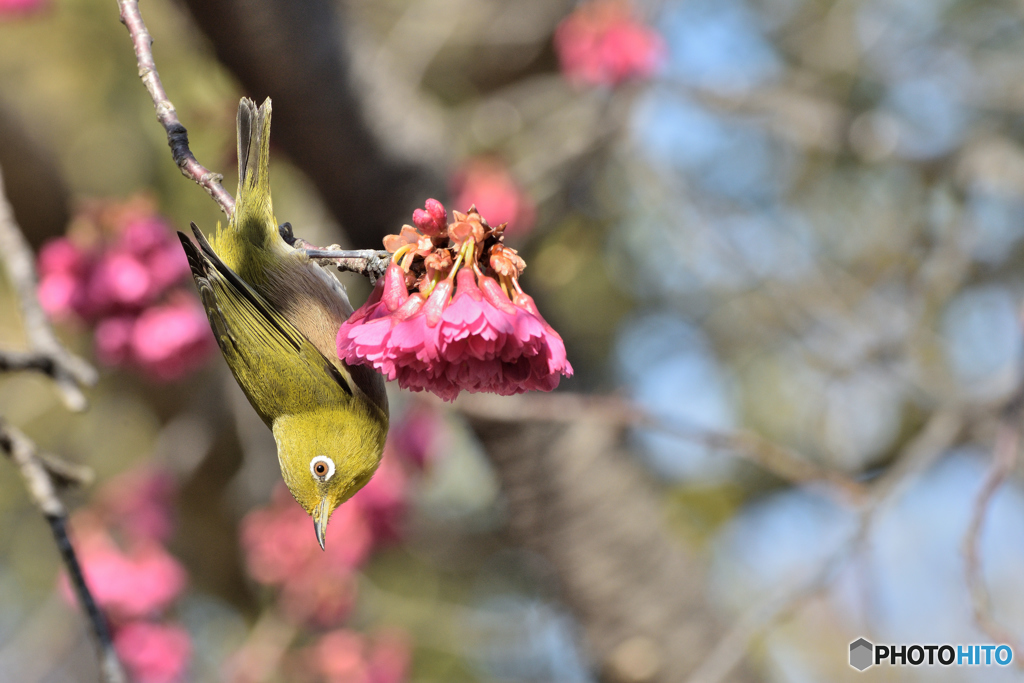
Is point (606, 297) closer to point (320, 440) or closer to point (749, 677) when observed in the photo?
point (749, 677)

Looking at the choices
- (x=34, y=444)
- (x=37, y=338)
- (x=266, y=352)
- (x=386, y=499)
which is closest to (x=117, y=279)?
(x=37, y=338)

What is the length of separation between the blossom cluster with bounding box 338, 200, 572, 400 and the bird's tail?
0.93 metres

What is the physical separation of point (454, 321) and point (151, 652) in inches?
121

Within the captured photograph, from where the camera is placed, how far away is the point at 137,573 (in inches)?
145

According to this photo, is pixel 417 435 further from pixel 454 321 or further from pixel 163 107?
pixel 454 321

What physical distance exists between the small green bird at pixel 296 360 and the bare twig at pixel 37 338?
344mm

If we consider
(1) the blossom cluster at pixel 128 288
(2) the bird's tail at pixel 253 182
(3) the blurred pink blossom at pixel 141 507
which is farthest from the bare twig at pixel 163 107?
(3) the blurred pink blossom at pixel 141 507

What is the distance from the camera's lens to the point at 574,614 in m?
4.25

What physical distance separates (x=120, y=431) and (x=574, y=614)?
3470 millimetres

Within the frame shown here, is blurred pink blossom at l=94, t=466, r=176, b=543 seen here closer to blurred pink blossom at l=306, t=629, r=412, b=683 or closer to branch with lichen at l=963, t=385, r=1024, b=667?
blurred pink blossom at l=306, t=629, r=412, b=683

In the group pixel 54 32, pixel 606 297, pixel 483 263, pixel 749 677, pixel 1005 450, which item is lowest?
pixel 483 263

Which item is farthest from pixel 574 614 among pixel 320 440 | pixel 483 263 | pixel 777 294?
pixel 483 263

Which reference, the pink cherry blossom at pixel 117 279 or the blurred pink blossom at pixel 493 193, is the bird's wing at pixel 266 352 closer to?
the pink cherry blossom at pixel 117 279

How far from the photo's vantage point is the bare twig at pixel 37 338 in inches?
77.1
